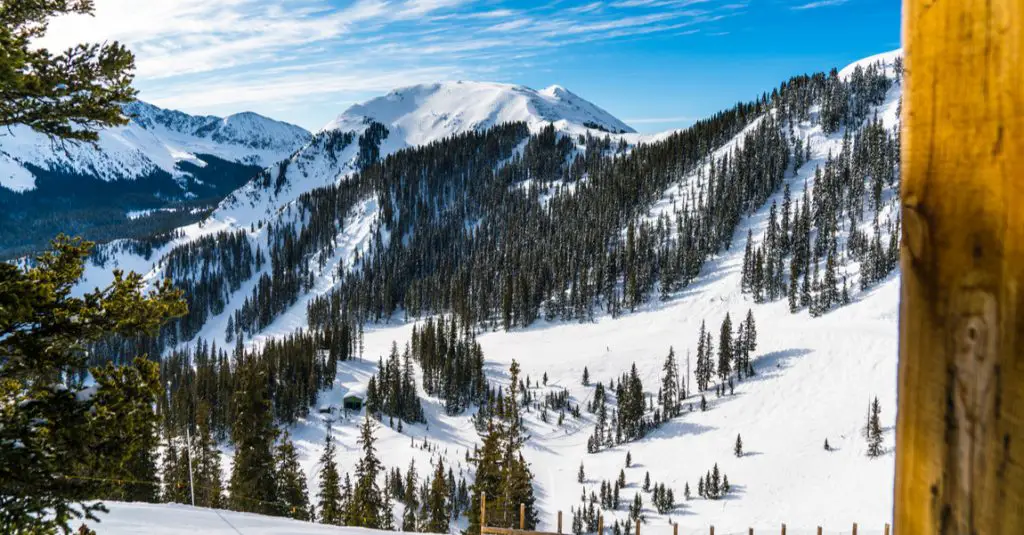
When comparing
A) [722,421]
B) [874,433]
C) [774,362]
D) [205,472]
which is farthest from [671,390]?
[205,472]

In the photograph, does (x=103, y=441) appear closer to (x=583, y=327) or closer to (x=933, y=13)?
(x=933, y=13)

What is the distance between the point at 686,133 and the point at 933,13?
160355 mm

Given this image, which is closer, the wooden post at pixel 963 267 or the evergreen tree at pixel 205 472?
the wooden post at pixel 963 267

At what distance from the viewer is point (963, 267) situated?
→ 2.98ft

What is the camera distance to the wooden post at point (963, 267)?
2.76ft

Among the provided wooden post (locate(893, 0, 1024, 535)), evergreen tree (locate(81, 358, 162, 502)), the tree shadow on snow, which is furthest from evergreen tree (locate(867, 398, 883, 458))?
wooden post (locate(893, 0, 1024, 535))

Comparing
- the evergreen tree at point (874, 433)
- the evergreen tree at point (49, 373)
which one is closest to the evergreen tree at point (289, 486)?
the evergreen tree at point (49, 373)

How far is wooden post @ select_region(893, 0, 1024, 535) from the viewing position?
840 millimetres

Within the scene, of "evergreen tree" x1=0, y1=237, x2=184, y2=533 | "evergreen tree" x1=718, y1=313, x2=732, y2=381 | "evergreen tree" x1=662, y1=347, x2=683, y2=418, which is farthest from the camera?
"evergreen tree" x1=718, y1=313, x2=732, y2=381

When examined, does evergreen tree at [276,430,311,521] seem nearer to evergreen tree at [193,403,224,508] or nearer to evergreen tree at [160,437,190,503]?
evergreen tree at [193,403,224,508]

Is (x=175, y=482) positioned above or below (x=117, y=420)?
below

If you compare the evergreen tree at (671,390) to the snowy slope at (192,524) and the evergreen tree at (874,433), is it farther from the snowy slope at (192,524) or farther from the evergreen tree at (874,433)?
the snowy slope at (192,524)

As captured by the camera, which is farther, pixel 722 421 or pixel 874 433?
pixel 722 421

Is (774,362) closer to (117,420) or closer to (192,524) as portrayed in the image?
(192,524)
